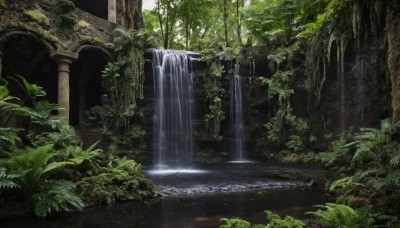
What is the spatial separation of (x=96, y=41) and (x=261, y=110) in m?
9.27

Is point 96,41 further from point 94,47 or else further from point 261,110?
point 261,110

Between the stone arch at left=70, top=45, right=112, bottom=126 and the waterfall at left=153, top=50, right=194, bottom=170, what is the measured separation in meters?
2.79

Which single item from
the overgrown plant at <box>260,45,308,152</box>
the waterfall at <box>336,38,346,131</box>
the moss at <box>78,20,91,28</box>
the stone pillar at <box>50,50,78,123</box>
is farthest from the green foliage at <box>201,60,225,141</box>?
the stone pillar at <box>50,50,78,123</box>

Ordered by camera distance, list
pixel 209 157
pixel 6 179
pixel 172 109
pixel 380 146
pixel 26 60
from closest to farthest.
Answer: pixel 6 179, pixel 380 146, pixel 26 60, pixel 172 109, pixel 209 157

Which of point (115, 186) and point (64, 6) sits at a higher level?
point (64, 6)

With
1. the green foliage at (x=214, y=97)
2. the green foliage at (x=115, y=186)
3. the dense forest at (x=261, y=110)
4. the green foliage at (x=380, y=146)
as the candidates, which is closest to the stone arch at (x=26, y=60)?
the dense forest at (x=261, y=110)

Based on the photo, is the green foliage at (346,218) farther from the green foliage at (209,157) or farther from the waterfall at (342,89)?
the green foliage at (209,157)

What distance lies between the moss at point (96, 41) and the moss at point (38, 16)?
63.7 inches

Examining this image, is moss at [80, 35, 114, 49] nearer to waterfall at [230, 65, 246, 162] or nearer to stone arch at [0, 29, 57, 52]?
stone arch at [0, 29, 57, 52]

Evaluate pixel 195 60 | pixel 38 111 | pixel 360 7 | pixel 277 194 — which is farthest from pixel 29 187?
pixel 195 60

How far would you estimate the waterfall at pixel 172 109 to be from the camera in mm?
16141

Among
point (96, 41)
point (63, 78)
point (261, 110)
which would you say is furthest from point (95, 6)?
point (261, 110)

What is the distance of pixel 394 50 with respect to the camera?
25.1 ft

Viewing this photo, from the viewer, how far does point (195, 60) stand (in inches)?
689
